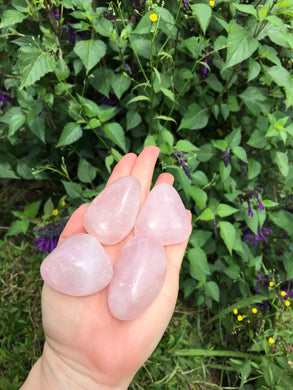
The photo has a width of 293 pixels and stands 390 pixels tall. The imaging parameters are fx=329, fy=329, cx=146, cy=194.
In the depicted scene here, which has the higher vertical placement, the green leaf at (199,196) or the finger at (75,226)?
the green leaf at (199,196)

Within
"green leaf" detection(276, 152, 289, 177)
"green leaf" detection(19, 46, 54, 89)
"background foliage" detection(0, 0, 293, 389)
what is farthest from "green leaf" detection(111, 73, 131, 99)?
"green leaf" detection(276, 152, 289, 177)

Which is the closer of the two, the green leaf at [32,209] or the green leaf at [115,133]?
the green leaf at [115,133]

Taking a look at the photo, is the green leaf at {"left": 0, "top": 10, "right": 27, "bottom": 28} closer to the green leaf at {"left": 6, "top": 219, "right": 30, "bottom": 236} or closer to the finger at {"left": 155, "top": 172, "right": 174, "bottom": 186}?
the finger at {"left": 155, "top": 172, "right": 174, "bottom": 186}

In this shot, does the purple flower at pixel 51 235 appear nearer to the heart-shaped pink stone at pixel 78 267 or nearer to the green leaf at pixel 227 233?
the heart-shaped pink stone at pixel 78 267

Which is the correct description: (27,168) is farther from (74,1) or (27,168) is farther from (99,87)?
(74,1)

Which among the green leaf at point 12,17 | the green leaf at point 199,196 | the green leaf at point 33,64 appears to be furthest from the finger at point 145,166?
the green leaf at point 12,17

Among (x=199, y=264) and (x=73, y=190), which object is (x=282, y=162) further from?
(x=73, y=190)
